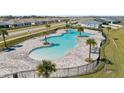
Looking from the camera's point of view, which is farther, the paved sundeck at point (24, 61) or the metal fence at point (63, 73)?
the paved sundeck at point (24, 61)

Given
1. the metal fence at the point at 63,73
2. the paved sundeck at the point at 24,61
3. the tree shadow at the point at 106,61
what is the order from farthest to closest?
the tree shadow at the point at 106,61 → the paved sundeck at the point at 24,61 → the metal fence at the point at 63,73

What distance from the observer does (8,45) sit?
27641 millimetres

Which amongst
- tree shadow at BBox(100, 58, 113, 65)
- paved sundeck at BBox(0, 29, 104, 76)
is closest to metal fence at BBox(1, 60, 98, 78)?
paved sundeck at BBox(0, 29, 104, 76)

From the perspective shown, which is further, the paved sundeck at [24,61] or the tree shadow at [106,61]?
the tree shadow at [106,61]

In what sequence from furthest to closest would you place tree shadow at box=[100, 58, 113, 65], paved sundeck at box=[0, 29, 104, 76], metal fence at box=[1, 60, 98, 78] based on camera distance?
tree shadow at box=[100, 58, 113, 65] < paved sundeck at box=[0, 29, 104, 76] < metal fence at box=[1, 60, 98, 78]

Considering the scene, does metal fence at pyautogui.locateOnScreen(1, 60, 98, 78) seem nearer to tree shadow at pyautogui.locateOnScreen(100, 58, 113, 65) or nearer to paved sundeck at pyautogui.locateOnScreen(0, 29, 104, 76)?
paved sundeck at pyautogui.locateOnScreen(0, 29, 104, 76)

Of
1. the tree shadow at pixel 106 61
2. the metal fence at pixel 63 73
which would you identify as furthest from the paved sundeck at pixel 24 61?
the metal fence at pixel 63 73

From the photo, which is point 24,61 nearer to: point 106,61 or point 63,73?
point 63,73

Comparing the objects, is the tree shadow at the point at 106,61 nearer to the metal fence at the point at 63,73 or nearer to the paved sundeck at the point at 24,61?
the paved sundeck at the point at 24,61

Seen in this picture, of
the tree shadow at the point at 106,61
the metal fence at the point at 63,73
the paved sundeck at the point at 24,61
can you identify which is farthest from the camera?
the tree shadow at the point at 106,61

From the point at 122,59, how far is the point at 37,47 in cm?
1376

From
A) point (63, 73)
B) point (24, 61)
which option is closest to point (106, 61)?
point (63, 73)
